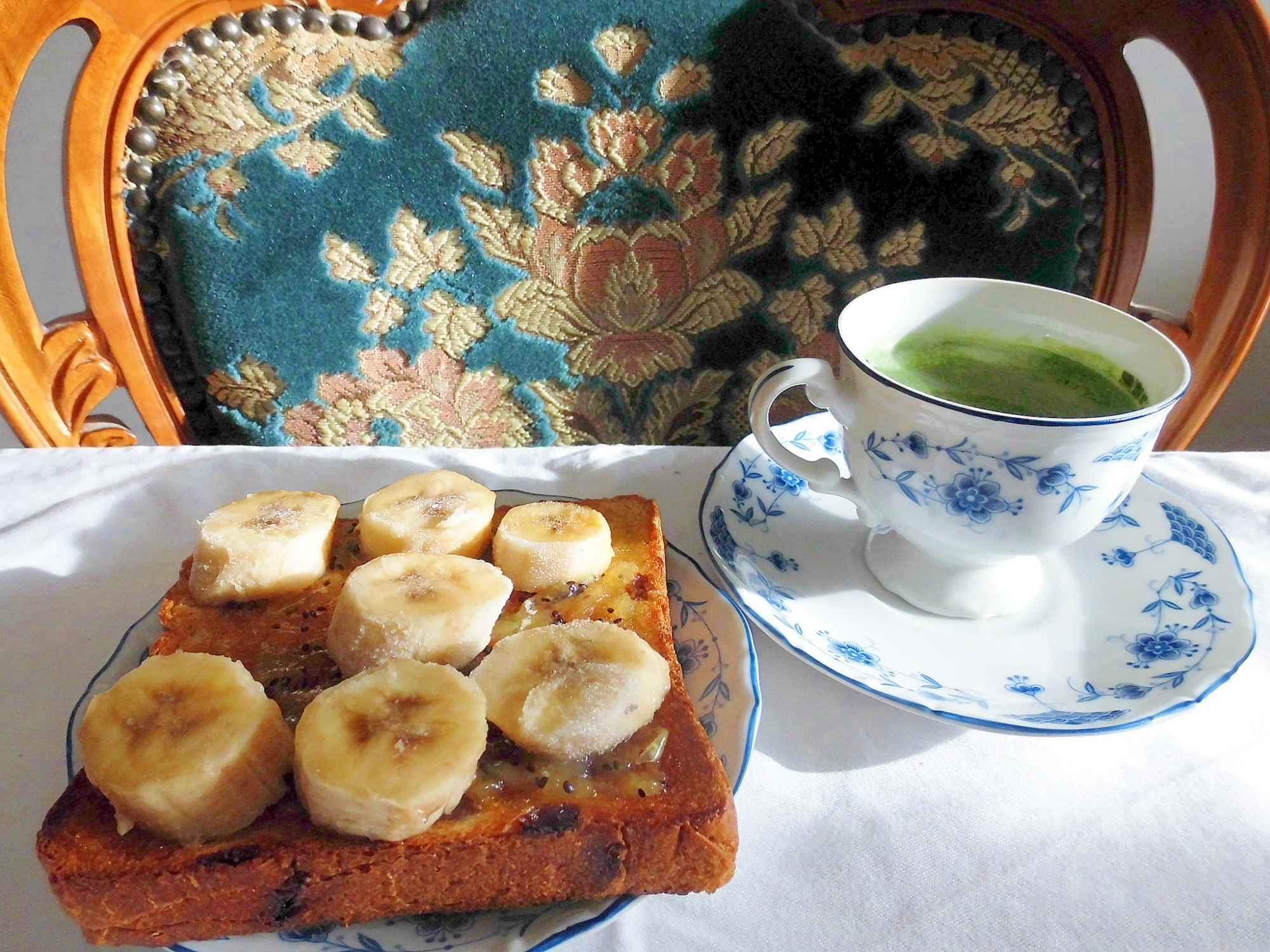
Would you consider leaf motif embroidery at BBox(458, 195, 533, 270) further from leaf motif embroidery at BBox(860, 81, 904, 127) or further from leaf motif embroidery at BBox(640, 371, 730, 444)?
leaf motif embroidery at BBox(860, 81, 904, 127)

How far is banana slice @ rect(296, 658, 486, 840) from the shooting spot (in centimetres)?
47

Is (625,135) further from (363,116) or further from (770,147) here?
(363,116)

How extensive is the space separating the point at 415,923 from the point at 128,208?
0.88 metres

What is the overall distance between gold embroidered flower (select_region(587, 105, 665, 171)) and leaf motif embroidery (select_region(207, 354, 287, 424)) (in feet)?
1.75

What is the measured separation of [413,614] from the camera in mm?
559

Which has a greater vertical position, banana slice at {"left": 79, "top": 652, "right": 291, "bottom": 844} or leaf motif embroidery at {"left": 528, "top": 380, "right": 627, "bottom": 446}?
banana slice at {"left": 79, "top": 652, "right": 291, "bottom": 844}

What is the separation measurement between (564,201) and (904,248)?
1.46 feet

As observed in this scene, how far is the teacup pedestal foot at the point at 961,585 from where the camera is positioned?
0.71 m

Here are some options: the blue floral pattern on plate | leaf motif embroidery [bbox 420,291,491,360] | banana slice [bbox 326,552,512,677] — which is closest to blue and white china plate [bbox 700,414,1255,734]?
the blue floral pattern on plate

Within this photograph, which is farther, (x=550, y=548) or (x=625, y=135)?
(x=625, y=135)

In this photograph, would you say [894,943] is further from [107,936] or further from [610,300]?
[610,300]

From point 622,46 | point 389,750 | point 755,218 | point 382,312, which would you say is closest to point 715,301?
point 755,218

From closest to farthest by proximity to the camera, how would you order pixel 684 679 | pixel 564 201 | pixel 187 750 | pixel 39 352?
pixel 187 750, pixel 684 679, pixel 39 352, pixel 564 201

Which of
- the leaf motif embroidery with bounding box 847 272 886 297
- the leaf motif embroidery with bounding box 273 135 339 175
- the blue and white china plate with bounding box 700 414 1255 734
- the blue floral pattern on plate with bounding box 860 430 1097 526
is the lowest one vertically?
the blue and white china plate with bounding box 700 414 1255 734
